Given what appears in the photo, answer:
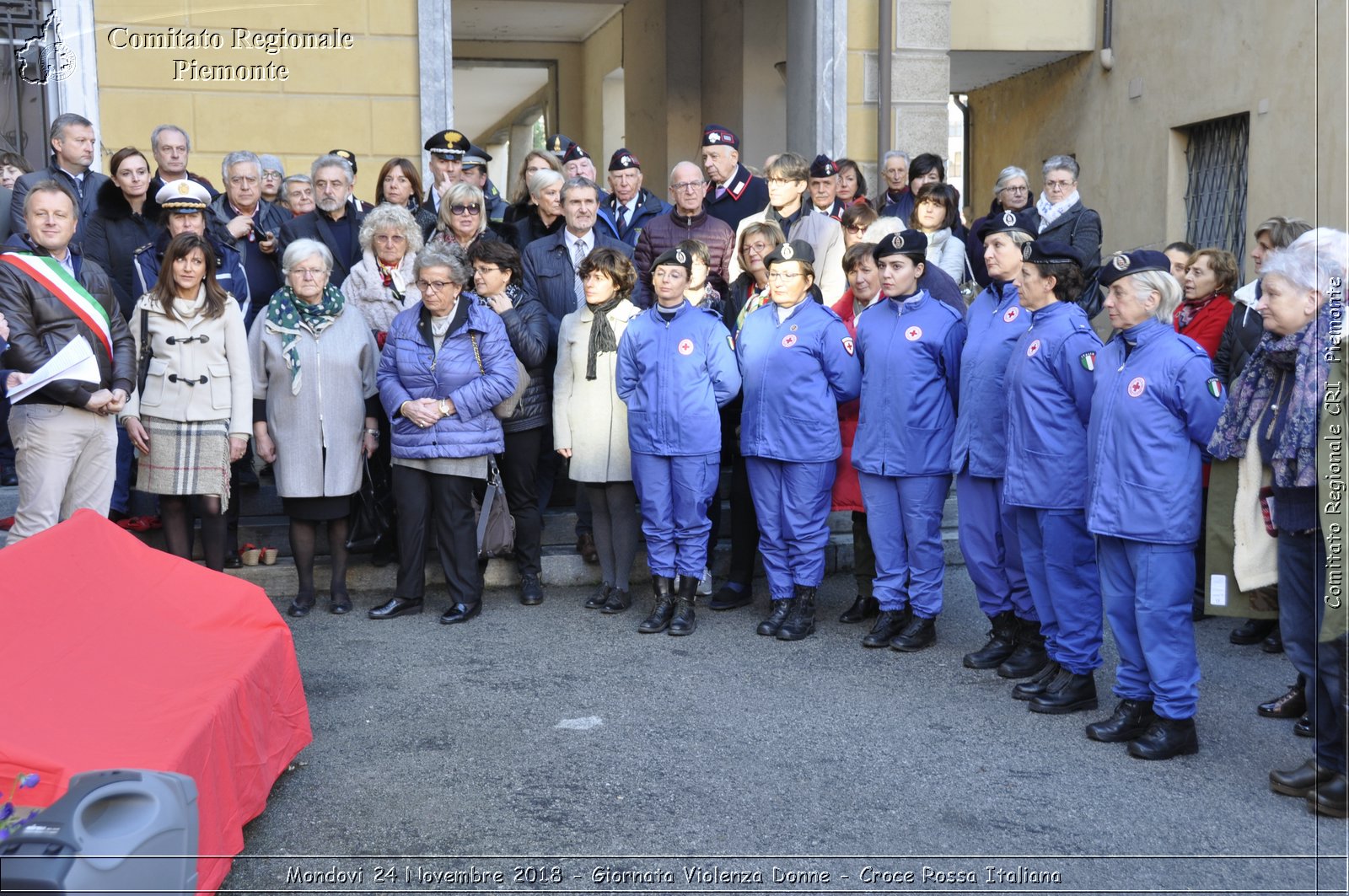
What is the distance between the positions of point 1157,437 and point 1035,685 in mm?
1207

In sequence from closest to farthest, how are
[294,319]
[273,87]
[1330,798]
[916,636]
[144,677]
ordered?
[144,677] < [1330,798] < [916,636] < [294,319] < [273,87]

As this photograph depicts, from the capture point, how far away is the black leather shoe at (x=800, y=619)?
6199mm

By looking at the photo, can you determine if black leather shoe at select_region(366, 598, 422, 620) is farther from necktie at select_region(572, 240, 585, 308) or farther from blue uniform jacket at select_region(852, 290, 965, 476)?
blue uniform jacket at select_region(852, 290, 965, 476)

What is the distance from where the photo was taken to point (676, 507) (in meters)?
6.44

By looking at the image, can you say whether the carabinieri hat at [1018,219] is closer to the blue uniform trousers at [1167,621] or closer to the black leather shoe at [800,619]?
the black leather shoe at [800,619]

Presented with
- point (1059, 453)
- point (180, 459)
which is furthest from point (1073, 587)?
point (180, 459)

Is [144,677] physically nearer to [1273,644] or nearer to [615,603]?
[615,603]

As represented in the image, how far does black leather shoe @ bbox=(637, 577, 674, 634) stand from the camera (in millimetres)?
6293

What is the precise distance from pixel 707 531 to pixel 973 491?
4.39 ft

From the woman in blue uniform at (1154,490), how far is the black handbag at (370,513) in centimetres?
373

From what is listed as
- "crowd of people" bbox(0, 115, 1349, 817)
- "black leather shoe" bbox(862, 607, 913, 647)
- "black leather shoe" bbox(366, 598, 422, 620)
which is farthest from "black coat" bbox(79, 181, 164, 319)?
"black leather shoe" bbox(862, 607, 913, 647)

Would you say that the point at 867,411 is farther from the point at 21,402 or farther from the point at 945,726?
the point at 21,402

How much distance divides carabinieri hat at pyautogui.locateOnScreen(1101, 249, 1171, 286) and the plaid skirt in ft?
13.2

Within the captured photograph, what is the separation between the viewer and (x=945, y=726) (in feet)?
16.4
